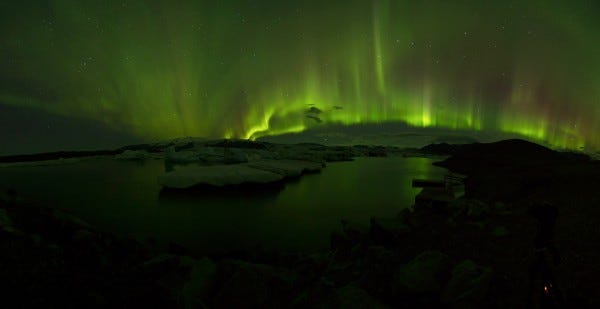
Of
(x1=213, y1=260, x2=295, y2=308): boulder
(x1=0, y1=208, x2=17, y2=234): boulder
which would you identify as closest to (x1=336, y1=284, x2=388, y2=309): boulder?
(x1=213, y1=260, x2=295, y2=308): boulder

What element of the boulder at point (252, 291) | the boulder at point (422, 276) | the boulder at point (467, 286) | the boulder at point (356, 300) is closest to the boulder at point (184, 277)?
the boulder at point (252, 291)

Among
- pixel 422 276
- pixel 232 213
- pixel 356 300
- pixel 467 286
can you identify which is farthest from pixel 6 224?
pixel 232 213

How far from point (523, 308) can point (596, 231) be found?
4689mm

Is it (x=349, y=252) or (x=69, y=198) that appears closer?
(x=349, y=252)

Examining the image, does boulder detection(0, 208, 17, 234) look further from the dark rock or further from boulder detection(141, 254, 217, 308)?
the dark rock

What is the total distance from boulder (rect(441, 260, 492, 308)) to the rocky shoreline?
19mm

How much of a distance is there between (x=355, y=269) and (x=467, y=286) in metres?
3.28

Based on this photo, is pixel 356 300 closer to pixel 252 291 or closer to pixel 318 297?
pixel 318 297

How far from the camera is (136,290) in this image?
6566 millimetres

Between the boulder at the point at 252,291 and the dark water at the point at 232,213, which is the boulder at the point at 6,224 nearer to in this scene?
the boulder at the point at 252,291

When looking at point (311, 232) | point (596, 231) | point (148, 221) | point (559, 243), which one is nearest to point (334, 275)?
point (559, 243)

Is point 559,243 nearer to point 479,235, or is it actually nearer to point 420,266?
point 479,235

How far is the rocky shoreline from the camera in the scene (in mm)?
5234

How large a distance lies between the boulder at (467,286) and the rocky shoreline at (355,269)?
0.02 m
